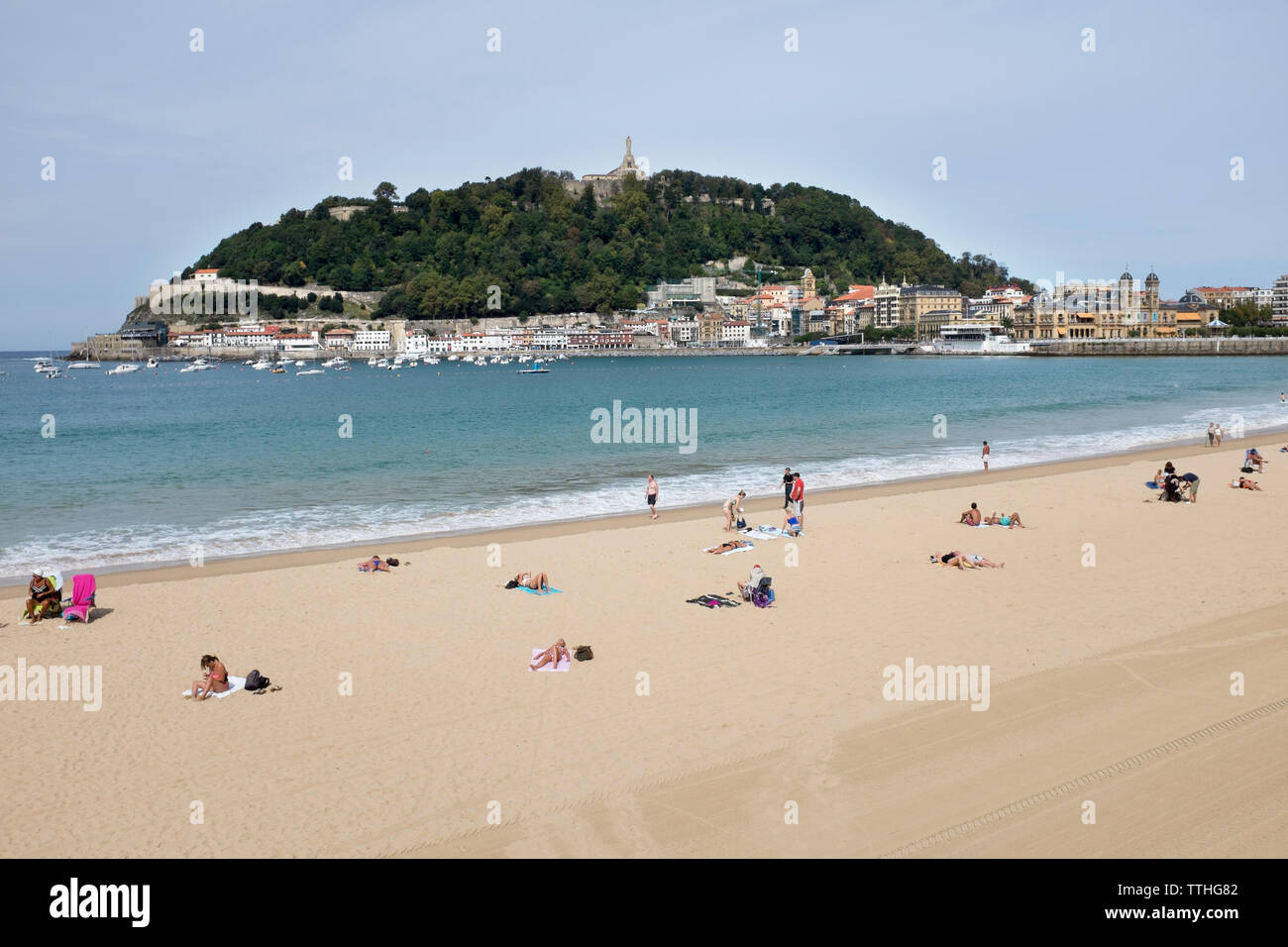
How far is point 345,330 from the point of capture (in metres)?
173

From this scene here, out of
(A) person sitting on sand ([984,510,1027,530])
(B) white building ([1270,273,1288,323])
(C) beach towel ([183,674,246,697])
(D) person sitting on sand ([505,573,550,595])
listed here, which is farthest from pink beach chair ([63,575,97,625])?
(B) white building ([1270,273,1288,323])

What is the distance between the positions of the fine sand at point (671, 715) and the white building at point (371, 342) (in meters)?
162

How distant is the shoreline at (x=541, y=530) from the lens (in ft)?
52.0

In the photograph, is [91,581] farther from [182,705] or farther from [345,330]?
[345,330]

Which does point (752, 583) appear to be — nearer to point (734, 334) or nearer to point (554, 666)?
point (554, 666)

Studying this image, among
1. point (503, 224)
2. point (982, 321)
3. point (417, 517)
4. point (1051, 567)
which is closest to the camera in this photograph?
point (1051, 567)

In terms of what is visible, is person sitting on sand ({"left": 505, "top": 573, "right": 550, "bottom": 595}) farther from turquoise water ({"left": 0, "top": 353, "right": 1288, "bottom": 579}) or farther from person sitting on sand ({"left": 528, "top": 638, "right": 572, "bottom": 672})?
turquoise water ({"left": 0, "top": 353, "right": 1288, "bottom": 579})

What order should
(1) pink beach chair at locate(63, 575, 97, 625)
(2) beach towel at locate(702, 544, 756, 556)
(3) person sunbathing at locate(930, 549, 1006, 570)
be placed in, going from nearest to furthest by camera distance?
(1) pink beach chair at locate(63, 575, 97, 625)
(3) person sunbathing at locate(930, 549, 1006, 570)
(2) beach towel at locate(702, 544, 756, 556)

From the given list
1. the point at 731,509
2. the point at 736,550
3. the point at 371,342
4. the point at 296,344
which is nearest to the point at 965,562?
the point at 736,550

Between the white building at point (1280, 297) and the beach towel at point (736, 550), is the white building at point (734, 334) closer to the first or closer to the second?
the white building at point (1280, 297)

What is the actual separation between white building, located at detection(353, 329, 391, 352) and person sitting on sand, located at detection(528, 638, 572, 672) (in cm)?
16871

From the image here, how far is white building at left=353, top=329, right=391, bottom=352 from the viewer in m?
171

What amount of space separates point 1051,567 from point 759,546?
4.75m
